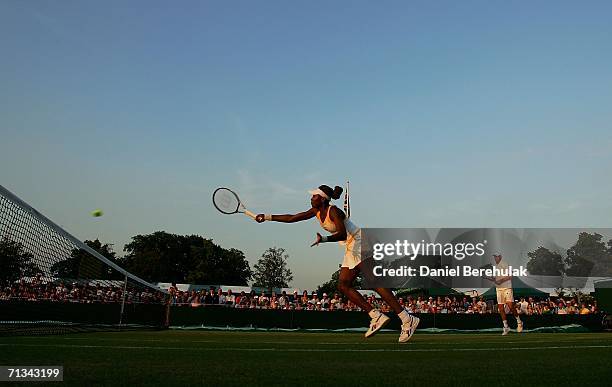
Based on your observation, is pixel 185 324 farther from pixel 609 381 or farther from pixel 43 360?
pixel 609 381

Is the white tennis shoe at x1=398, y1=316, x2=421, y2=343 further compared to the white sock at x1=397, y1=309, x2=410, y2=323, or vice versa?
the white sock at x1=397, y1=309, x2=410, y2=323

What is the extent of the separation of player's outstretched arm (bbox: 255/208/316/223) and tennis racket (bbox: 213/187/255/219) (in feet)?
4.26

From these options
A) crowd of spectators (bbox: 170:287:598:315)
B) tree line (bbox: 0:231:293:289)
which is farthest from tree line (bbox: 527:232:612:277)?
crowd of spectators (bbox: 170:287:598:315)

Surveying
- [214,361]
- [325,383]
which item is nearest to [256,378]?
[325,383]

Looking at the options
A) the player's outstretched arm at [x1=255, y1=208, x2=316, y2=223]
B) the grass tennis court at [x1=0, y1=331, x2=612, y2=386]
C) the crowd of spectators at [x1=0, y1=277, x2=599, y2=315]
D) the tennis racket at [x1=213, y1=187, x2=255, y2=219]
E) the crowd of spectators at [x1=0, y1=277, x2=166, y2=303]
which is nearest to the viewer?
the grass tennis court at [x1=0, y1=331, x2=612, y2=386]

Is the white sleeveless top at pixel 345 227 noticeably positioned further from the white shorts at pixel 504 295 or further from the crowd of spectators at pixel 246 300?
the white shorts at pixel 504 295

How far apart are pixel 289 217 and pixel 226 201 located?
1.97 metres

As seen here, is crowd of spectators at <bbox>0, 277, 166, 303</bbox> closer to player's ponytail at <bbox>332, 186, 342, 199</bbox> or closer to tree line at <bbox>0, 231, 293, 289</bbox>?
player's ponytail at <bbox>332, 186, 342, 199</bbox>

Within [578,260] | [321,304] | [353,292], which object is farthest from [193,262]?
[353,292]

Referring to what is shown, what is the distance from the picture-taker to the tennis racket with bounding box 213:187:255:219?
39.1ft

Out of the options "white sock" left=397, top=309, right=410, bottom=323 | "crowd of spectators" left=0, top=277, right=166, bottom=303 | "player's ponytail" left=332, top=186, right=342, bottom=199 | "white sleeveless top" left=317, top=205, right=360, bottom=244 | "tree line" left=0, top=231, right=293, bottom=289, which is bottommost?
"white sock" left=397, top=309, right=410, bottom=323

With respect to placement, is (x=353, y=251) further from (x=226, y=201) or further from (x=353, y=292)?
(x=226, y=201)

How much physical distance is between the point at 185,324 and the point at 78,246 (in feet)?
28.0

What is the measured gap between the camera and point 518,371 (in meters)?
5.41
